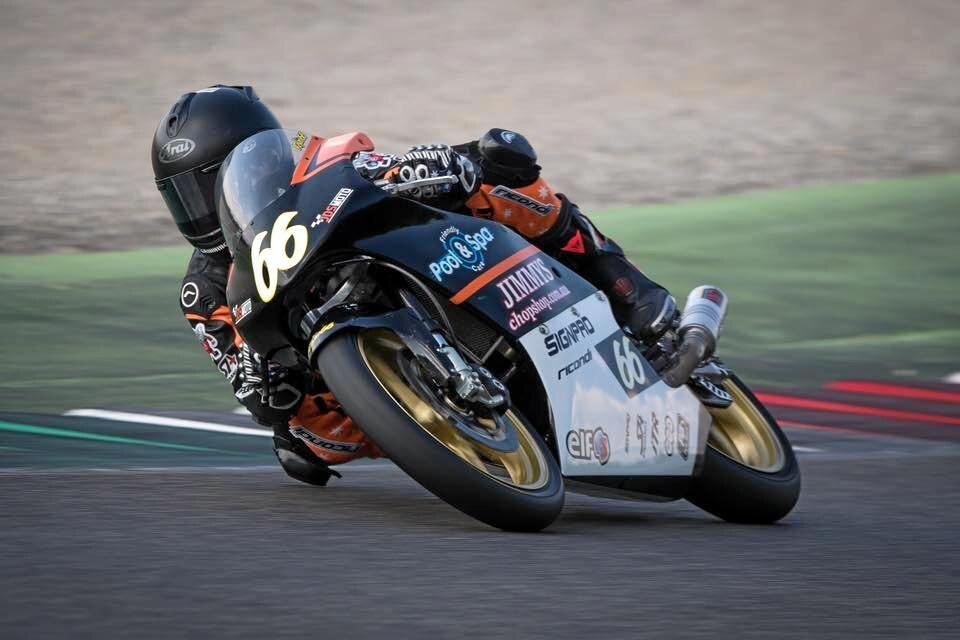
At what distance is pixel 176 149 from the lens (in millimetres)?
6016

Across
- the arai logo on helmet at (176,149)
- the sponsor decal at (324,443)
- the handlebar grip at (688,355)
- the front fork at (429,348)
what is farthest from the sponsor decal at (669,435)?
the arai logo on helmet at (176,149)

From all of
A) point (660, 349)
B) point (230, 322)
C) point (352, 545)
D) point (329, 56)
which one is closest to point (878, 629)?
point (352, 545)

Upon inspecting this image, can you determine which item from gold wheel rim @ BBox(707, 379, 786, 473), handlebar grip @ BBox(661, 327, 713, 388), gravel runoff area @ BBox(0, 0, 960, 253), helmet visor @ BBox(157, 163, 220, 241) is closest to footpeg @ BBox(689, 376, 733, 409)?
gold wheel rim @ BBox(707, 379, 786, 473)

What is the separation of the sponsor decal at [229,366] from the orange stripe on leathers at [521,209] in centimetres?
100

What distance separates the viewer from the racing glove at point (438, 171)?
18.0 ft

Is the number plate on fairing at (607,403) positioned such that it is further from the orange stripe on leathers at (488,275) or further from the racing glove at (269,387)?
the racing glove at (269,387)

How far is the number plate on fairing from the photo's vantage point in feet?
17.7

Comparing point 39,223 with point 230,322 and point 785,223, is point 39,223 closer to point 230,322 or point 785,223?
point 785,223

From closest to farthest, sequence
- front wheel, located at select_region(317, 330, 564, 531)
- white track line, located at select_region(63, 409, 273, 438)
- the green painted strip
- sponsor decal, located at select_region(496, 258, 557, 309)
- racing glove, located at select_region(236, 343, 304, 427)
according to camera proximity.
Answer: front wheel, located at select_region(317, 330, 564, 531) → sponsor decal, located at select_region(496, 258, 557, 309) → racing glove, located at select_region(236, 343, 304, 427) → the green painted strip → white track line, located at select_region(63, 409, 273, 438)

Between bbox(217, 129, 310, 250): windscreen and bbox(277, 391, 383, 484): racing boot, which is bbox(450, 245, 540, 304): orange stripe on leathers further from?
bbox(277, 391, 383, 484): racing boot

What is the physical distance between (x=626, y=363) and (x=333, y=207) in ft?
3.72

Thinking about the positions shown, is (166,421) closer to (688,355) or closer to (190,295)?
(190,295)

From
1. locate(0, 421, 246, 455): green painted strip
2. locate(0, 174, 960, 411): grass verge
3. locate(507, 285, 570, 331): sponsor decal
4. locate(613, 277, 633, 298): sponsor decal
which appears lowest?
locate(0, 174, 960, 411): grass verge

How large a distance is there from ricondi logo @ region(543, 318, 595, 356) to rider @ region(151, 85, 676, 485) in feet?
1.86
